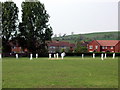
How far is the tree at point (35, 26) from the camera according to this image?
65.3 m

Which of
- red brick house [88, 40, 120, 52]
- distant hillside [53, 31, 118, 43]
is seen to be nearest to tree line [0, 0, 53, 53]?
red brick house [88, 40, 120, 52]

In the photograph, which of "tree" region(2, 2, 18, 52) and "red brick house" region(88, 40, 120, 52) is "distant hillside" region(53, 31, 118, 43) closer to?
"red brick house" region(88, 40, 120, 52)

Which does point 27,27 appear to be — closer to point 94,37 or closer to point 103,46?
point 103,46

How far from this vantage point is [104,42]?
126m

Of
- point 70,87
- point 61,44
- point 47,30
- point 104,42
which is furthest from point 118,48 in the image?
point 70,87

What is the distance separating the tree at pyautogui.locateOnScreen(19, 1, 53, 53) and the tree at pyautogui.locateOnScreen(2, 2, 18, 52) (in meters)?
1.91

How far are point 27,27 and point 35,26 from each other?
1937 millimetres

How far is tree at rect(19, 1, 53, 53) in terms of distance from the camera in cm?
6531

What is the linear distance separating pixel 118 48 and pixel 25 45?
2419 inches

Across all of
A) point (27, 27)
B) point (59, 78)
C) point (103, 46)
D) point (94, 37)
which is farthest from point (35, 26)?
point (94, 37)

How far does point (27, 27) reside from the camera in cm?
6544

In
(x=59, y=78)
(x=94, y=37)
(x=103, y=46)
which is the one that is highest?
(x=94, y=37)

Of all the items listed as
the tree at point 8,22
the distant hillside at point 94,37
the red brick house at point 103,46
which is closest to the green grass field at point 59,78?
the tree at point 8,22

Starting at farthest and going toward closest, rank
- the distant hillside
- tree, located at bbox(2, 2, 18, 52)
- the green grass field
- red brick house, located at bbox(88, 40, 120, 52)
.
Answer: the distant hillside < red brick house, located at bbox(88, 40, 120, 52) < tree, located at bbox(2, 2, 18, 52) < the green grass field
